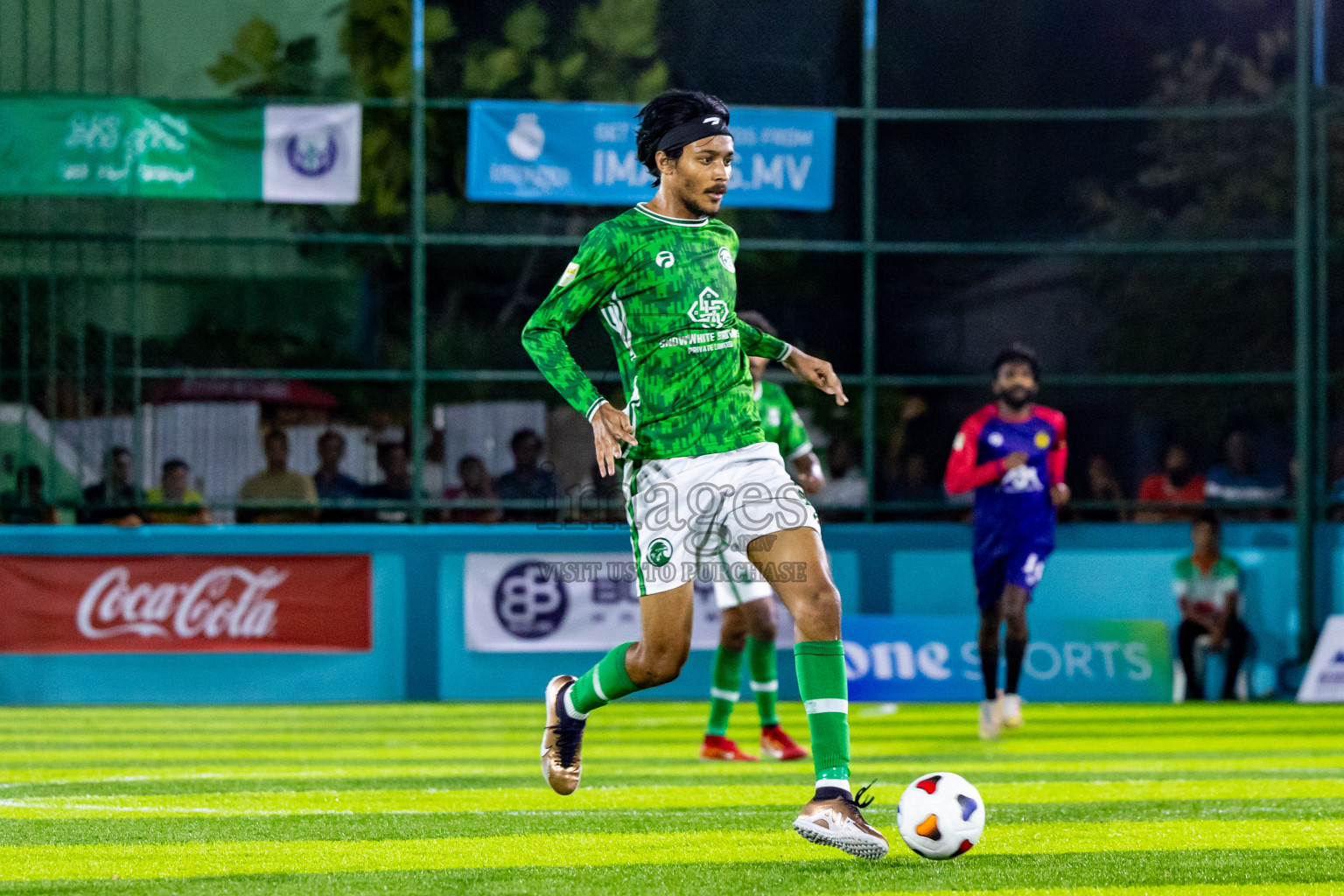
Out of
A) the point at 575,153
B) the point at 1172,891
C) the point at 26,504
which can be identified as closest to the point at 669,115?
the point at 1172,891

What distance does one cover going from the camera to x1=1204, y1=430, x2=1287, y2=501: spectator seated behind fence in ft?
44.5

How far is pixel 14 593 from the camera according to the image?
12539 millimetres

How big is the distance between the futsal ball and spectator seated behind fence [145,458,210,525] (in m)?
9.21

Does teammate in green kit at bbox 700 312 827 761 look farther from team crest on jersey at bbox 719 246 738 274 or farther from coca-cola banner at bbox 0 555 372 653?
coca-cola banner at bbox 0 555 372 653

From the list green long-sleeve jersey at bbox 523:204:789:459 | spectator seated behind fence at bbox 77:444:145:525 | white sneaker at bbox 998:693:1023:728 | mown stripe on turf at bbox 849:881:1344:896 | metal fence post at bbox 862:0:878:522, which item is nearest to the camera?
mown stripe on turf at bbox 849:881:1344:896

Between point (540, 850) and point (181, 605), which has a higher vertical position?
point (181, 605)

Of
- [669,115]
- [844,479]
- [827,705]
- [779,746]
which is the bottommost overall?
[779,746]

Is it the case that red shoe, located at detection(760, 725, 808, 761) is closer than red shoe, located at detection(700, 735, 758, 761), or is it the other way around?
red shoe, located at detection(760, 725, 808, 761)

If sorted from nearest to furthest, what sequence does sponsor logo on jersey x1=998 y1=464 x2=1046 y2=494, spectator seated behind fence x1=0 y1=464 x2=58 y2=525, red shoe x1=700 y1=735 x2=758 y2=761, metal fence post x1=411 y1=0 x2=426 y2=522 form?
1. red shoe x1=700 y1=735 x2=758 y2=761
2. sponsor logo on jersey x1=998 y1=464 x2=1046 y2=494
3. spectator seated behind fence x1=0 y1=464 x2=58 y2=525
4. metal fence post x1=411 y1=0 x2=426 y2=522

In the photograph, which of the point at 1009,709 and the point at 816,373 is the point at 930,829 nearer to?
the point at 816,373

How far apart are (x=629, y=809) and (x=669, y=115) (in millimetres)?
2518

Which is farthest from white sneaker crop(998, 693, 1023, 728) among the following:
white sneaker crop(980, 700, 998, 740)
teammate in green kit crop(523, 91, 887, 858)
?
teammate in green kit crop(523, 91, 887, 858)

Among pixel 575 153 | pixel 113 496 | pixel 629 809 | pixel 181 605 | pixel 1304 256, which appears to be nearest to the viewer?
pixel 629 809

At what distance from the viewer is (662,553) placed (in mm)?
5148
